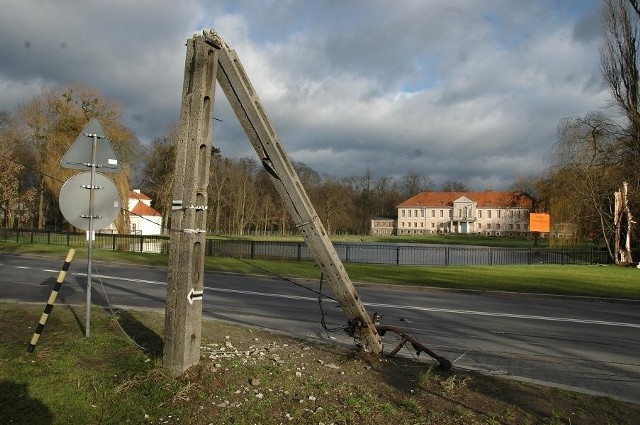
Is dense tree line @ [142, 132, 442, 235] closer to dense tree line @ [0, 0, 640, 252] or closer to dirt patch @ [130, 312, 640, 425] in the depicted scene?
dense tree line @ [0, 0, 640, 252]

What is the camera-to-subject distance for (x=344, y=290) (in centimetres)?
549

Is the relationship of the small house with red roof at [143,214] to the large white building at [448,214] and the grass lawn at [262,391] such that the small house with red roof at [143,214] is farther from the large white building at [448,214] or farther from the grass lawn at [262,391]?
the grass lawn at [262,391]

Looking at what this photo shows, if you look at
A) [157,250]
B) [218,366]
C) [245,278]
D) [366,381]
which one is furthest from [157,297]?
[157,250]

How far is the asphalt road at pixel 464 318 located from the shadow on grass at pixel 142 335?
57 centimetres

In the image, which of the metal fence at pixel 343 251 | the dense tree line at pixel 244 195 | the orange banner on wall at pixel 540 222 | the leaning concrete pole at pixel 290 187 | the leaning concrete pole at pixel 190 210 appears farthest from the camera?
the dense tree line at pixel 244 195

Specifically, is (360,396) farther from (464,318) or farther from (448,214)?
(448,214)

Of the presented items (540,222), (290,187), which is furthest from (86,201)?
(540,222)

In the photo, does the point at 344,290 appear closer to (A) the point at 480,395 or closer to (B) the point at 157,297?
(A) the point at 480,395

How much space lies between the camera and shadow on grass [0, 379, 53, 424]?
4.02m

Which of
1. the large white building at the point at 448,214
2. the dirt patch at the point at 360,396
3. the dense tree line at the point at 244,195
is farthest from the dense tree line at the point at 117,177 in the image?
the large white building at the point at 448,214

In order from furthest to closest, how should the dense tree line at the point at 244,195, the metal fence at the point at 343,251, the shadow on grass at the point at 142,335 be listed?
the dense tree line at the point at 244,195 < the metal fence at the point at 343,251 < the shadow on grass at the point at 142,335

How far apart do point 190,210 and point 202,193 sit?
0.23m

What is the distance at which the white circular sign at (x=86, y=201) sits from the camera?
21.3ft

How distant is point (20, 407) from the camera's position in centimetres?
423
